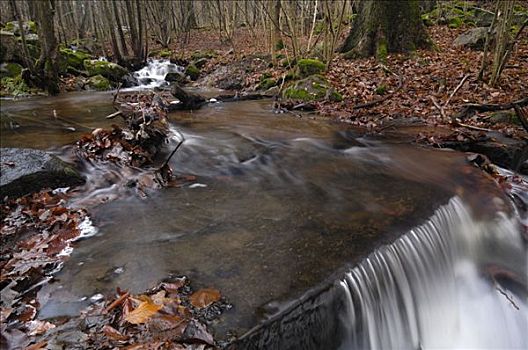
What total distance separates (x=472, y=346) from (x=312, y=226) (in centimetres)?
177

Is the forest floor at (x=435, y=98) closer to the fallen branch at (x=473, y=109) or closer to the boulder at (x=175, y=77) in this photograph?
the fallen branch at (x=473, y=109)

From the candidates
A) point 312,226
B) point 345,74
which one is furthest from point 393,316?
point 345,74

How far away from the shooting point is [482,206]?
429 cm

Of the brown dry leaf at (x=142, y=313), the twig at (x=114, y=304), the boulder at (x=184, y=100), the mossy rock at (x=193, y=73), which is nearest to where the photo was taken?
the brown dry leaf at (x=142, y=313)

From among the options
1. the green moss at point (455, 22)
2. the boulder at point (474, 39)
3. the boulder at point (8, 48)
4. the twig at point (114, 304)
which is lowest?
the twig at point (114, 304)

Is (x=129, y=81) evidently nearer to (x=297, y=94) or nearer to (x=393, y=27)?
(x=297, y=94)

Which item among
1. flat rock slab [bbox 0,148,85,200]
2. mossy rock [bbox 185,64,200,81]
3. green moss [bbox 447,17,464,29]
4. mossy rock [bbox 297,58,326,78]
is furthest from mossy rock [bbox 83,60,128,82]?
green moss [bbox 447,17,464,29]

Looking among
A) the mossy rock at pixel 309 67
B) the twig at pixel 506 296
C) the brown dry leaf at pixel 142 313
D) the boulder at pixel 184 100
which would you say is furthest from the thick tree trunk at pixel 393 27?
the brown dry leaf at pixel 142 313

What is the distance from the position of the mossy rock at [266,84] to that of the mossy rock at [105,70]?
6889mm

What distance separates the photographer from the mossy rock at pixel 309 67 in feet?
37.0

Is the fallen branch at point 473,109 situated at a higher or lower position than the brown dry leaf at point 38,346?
higher

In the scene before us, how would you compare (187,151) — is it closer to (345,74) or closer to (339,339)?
(339,339)

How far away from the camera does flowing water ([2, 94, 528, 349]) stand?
8.42ft

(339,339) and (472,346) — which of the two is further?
(472,346)
